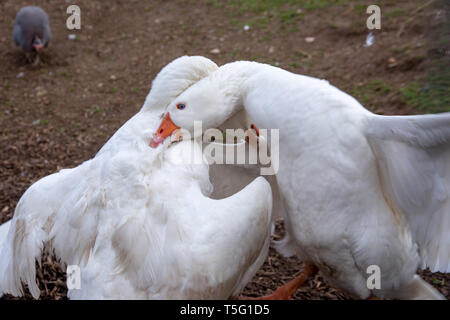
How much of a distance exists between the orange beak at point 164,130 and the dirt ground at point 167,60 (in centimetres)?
149

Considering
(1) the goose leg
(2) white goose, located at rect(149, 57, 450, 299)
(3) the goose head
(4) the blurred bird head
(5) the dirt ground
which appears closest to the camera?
(2) white goose, located at rect(149, 57, 450, 299)

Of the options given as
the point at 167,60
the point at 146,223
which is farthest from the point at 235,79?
the point at 167,60

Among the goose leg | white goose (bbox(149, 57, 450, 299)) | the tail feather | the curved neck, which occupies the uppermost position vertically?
the curved neck

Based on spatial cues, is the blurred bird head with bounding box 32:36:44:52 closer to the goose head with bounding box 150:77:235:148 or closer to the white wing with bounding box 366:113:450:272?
the goose head with bounding box 150:77:235:148

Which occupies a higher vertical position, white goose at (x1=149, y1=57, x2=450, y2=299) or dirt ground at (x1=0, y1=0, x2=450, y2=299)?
dirt ground at (x1=0, y1=0, x2=450, y2=299)

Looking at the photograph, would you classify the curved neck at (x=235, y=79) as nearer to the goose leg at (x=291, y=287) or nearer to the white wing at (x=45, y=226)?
the white wing at (x=45, y=226)

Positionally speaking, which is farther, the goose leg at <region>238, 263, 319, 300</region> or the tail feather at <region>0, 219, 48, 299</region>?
the goose leg at <region>238, 263, 319, 300</region>

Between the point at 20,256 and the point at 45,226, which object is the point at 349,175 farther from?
the point at 20,256

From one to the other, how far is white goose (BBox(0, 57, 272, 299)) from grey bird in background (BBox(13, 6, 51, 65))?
15.9 ft

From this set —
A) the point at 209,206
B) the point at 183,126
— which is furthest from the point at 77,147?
the point at 209,206

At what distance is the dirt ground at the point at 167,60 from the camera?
4391 mm

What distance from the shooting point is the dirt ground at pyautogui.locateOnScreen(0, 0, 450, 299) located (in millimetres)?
4391

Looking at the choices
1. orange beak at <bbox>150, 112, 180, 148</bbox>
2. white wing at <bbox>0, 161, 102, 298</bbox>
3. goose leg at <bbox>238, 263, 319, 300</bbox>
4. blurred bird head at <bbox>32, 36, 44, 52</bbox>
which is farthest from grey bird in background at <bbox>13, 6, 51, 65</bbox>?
goose leg at <bbox>238, 263, 319, 300</bbox>

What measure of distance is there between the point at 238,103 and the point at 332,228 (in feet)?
3.04
